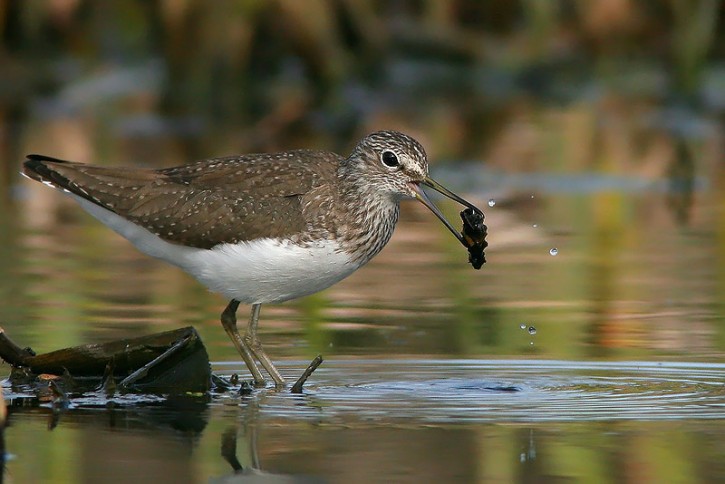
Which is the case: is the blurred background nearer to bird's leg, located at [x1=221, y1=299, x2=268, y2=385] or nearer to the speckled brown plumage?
bird's leg, located at [x1=221, y1=299, x2=268, y2=385]

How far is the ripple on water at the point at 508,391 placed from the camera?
7.71 meters

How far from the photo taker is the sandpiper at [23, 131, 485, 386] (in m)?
8.87

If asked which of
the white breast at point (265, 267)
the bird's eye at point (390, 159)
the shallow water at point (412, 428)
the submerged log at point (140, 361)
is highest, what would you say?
the bird's eye at point (390, 159)

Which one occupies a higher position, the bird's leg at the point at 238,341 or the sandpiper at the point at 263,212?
the sandpiper at the point at 263,212

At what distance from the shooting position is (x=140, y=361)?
8.50m

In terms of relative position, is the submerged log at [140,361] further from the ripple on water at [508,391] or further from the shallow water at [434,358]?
the ripple on water at [508,391]

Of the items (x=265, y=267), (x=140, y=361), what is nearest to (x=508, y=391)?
(x=265, y=267)

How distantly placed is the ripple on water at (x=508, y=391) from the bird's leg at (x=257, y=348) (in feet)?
0.52

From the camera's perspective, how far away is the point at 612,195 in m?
15.7

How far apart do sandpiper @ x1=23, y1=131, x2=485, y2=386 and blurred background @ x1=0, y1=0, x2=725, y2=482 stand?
0.64 m

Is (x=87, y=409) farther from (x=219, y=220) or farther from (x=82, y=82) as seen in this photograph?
(x=82, y=82)

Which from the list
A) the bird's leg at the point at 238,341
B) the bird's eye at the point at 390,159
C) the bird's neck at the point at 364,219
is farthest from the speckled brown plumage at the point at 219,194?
the bird's leg at the point at 238,341

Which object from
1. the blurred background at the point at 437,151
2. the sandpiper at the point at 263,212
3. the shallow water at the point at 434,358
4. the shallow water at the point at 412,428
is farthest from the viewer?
the blurred background at the point at 437,151

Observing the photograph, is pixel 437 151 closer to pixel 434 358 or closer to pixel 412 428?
pixel 434 358
